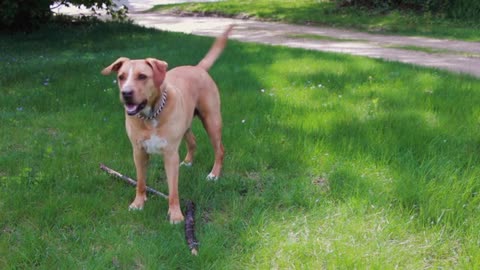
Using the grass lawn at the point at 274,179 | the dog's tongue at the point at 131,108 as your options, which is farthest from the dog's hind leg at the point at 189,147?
the dog's tongue at the point at 131,108

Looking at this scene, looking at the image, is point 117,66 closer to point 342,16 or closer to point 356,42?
point 356,42

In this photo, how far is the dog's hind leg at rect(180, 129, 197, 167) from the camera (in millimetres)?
4773

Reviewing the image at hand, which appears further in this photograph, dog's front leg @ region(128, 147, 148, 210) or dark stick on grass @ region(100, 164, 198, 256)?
dog's front leg @ region(128, 147, 148, 210)

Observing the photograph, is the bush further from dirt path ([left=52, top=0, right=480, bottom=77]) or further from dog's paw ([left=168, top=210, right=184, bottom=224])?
dog's paw ([left=168, top=210, right=184, bottom=224])

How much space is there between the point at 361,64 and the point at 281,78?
1651mm

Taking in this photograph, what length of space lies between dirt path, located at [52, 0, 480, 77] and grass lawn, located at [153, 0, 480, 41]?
767 millimetres

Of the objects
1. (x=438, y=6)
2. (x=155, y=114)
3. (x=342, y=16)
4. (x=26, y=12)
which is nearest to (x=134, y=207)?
(x=155, y=114)

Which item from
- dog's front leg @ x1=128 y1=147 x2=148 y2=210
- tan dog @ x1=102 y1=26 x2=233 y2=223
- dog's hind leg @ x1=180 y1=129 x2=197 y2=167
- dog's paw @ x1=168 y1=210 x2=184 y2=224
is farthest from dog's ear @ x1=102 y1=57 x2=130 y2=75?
dog's hind leg @ x1=180 y1=129 x2=197 y2=167

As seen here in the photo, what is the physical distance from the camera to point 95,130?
5484mm

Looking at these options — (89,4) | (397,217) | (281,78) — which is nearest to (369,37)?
(281,78)

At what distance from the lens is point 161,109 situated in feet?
11.9

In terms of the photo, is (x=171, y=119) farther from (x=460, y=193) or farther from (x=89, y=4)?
(x=89, y=4)

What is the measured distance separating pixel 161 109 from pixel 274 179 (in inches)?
50.0

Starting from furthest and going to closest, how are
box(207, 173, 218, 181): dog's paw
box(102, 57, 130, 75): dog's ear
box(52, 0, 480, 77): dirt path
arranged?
box(52, 0, 480, 77): dirt path → box(207, 173, 218, 181): dog's paw → box(102, 57, 130, 75): dog's ear
